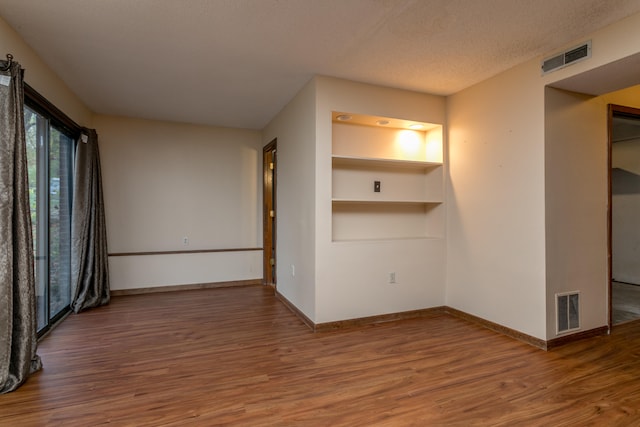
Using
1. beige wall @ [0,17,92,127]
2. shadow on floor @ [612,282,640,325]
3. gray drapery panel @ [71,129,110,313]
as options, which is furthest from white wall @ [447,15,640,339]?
gray drapery panel @ [71,129,110,313]

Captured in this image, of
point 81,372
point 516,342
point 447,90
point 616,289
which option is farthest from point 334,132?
point 616,289

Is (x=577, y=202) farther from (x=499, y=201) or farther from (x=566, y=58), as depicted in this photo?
(x=566, y=58)

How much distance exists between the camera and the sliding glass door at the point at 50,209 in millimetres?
2967

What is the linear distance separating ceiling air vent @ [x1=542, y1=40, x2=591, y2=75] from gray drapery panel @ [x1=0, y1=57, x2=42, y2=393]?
4034 millimetres

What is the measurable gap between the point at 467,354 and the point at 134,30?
3.67 metres

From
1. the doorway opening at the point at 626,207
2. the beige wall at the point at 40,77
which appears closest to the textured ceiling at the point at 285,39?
the beige wall at the point at 40,77

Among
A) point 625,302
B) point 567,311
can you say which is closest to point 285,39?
point 567,311

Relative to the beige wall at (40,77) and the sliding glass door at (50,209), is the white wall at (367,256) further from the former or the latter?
the sliding glass door at (50,209)

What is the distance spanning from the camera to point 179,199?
4938mm

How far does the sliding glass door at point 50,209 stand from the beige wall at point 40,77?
0.22m

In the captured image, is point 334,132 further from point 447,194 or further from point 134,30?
point 134,30

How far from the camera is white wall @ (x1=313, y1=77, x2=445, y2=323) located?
322cm

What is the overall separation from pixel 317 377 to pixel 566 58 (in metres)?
3.17

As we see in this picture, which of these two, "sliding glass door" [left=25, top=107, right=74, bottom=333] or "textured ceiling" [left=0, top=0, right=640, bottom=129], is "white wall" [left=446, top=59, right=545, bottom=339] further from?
"sliding glass door" [left=25, top=107, right=74, bottom=333]
